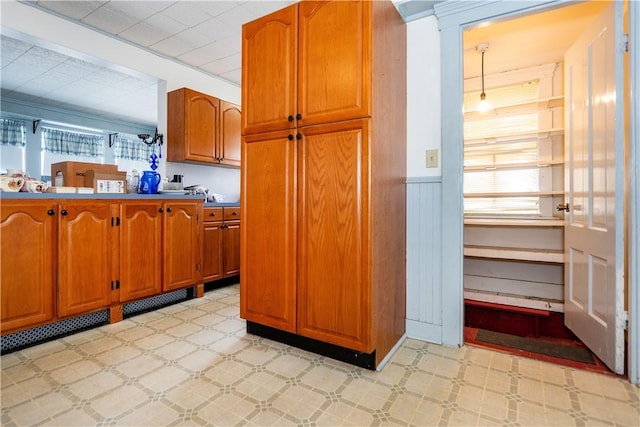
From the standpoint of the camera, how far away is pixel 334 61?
173 cm

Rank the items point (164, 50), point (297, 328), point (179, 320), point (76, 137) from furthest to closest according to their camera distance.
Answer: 1. point (76, 137)
2. point (164, 50)
3. point (179, 320)
4. point (297, 328)

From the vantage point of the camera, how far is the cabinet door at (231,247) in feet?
11.0

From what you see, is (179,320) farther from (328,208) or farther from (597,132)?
(597,132)

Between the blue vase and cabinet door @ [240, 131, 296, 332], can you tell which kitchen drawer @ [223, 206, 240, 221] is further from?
cabinet door @ [240, 131, 296, 332]

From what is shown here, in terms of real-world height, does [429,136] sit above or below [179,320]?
above

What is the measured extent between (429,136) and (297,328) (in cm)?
A: 144

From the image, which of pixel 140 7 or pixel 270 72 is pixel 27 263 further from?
pixel 140 7

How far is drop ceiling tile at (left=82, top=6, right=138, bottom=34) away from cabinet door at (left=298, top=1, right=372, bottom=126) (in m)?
1.73

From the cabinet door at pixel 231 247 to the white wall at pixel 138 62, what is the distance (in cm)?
77

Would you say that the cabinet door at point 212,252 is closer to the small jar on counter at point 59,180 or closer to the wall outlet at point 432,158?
the small jar on counter at point 59,180

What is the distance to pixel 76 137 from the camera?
5438 millimetres

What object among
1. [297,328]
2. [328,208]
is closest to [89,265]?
[297,328]

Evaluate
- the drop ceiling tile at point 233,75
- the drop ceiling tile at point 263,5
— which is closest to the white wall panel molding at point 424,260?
the drop ceiling tile at point 263,5

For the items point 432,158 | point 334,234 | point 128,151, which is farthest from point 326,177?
point 128,151
